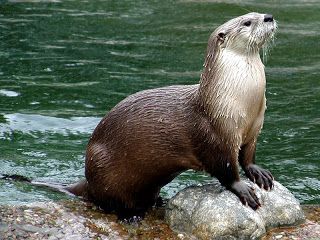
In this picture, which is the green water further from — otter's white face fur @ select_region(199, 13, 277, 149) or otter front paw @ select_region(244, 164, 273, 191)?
otter's white face fur @ select_region(199, 13, 277, 149)

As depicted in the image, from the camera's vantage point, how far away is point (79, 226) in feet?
16.8

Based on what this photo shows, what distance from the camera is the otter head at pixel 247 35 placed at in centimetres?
494

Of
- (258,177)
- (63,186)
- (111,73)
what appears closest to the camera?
(258,177)

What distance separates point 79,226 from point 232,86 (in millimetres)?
1295

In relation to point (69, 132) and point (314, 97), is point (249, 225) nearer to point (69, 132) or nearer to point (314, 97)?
point (69, 132)

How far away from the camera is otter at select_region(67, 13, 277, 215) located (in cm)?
489

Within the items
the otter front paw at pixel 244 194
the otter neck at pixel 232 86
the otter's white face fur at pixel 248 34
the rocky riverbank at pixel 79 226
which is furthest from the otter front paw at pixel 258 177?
the otter's white face fur at pixel 248 34

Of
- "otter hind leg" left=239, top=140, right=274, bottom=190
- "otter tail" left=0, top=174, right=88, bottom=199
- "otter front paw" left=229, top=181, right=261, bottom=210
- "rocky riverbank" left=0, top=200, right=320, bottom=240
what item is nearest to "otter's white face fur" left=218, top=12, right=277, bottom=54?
"otter hind leg" left=239, top=140, right=274, bottom=190

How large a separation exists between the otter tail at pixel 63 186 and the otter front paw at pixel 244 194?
1081 mm

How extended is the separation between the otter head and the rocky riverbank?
1191 mm

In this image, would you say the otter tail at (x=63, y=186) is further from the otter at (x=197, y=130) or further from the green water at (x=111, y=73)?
the otter at (x=197, y=130)

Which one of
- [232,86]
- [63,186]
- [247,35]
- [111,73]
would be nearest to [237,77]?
[232,86]

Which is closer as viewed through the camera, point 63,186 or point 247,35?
point 247,35

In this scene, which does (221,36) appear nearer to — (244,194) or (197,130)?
(197,130)
